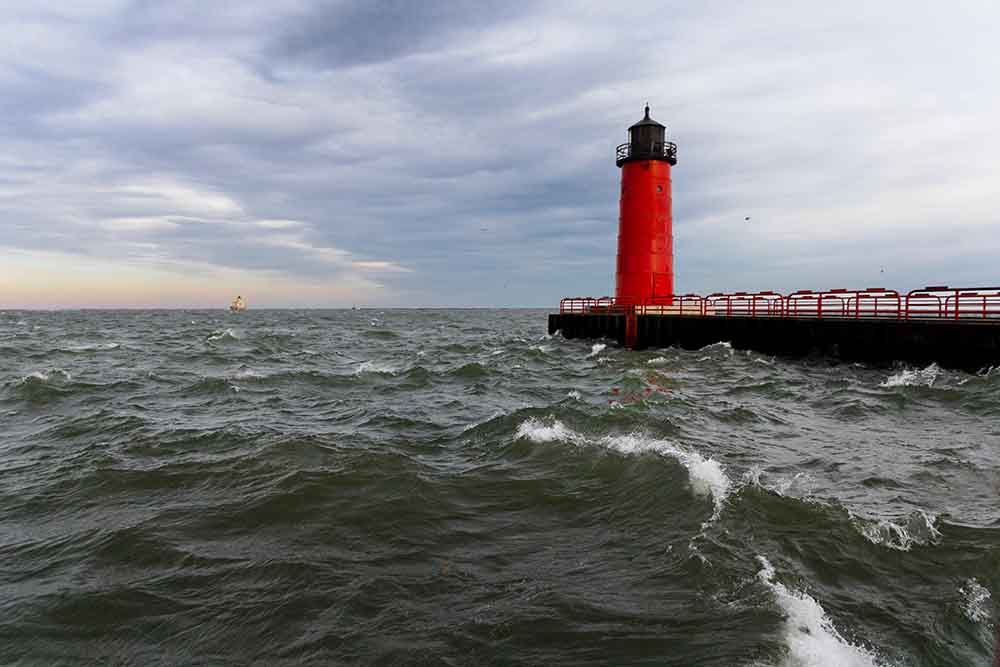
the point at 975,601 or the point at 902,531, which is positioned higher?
the point at 902,531

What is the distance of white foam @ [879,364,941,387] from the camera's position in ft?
53.2

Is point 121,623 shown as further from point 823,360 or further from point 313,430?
point 823,360

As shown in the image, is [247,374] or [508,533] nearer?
[508,533]

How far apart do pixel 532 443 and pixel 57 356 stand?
91.6ft

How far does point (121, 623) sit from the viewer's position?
16.3 feet

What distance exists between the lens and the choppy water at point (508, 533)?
15.1 feet

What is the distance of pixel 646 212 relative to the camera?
3012cm

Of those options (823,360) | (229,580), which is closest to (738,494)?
(229,580)

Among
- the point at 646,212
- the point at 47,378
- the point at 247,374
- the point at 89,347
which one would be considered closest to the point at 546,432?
the point at 247,374

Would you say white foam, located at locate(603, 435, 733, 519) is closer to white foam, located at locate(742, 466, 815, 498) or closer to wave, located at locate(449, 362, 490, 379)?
white foam, located at locate(742, 466, 815, 498)

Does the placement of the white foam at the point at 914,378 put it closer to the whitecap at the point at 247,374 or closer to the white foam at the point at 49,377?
the whitecap at the point at 247,374

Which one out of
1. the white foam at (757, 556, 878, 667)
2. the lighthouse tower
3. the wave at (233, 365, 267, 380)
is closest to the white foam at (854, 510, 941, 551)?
the white foam at (757, 556, 878, 667)

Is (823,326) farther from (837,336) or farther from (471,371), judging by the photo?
(471,371)

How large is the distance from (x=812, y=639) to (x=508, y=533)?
3.17 metres
